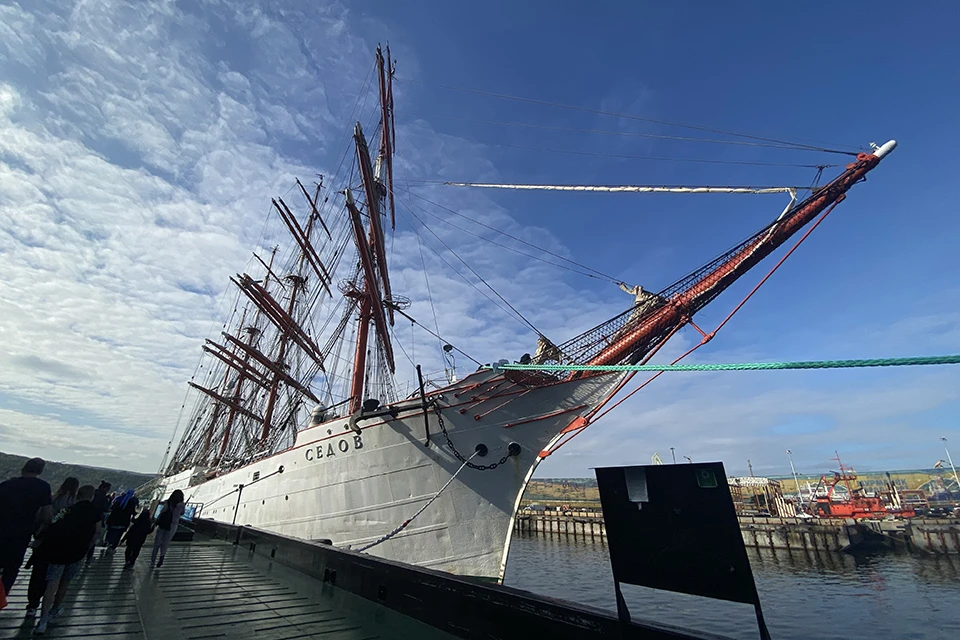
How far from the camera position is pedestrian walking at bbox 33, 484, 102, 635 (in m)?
3.95

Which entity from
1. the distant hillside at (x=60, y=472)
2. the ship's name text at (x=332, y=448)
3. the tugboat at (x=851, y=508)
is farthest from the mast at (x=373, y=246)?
the distant hillside at (x=60, y=472)

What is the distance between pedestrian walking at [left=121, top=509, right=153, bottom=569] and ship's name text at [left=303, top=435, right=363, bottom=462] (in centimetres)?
516

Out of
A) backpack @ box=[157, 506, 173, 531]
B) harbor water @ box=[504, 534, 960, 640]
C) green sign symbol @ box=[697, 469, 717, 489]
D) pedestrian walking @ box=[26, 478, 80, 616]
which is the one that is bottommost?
harbor water @ box=[504, 534, 960, 640]

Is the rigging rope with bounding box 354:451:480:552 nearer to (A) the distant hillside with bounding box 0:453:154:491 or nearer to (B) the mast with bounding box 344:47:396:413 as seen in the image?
(B) the mast with bounding box 344:47:396:413

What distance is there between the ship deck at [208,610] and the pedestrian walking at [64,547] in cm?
25

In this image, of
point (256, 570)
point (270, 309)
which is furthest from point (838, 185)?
point (270, 309)

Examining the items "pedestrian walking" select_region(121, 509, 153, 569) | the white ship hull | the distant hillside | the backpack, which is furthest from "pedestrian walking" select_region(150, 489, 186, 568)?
the distant hillside

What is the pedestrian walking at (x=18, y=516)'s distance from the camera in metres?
3.73

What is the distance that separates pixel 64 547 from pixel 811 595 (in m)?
25.7

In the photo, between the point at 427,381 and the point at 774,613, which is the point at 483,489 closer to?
the point at 427,381

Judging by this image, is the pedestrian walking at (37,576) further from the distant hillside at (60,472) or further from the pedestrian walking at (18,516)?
the distant hillside at (60,472)

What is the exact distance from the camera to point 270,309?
2569 centimetres

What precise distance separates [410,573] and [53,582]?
3.27 m

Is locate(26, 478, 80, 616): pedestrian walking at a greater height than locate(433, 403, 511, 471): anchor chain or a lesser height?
lesser
